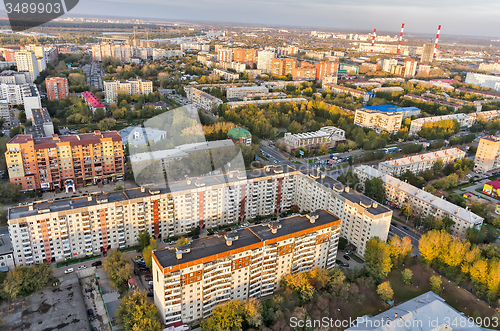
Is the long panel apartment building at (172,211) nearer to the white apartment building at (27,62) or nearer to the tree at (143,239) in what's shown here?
the tree at (143,239)

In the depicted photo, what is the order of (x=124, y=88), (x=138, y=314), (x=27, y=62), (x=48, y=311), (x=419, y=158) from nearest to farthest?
(x=138, y=314) < (x=48, y=311) < (x=419, y=158) < (x=124, y=88) < (x=27, y=62)

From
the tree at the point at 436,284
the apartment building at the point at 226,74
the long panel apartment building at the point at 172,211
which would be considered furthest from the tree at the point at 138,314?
the apartment building at the point at 226,74

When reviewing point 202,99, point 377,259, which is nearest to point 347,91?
point 202,99

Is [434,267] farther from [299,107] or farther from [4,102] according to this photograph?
[4,102]

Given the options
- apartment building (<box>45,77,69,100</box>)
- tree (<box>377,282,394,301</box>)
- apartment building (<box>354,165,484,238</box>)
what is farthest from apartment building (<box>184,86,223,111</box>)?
tree (<box>377,282,394,301</box>)

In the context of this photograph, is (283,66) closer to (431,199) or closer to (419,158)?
(419,158)

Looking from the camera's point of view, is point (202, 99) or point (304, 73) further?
point (304, 73)
